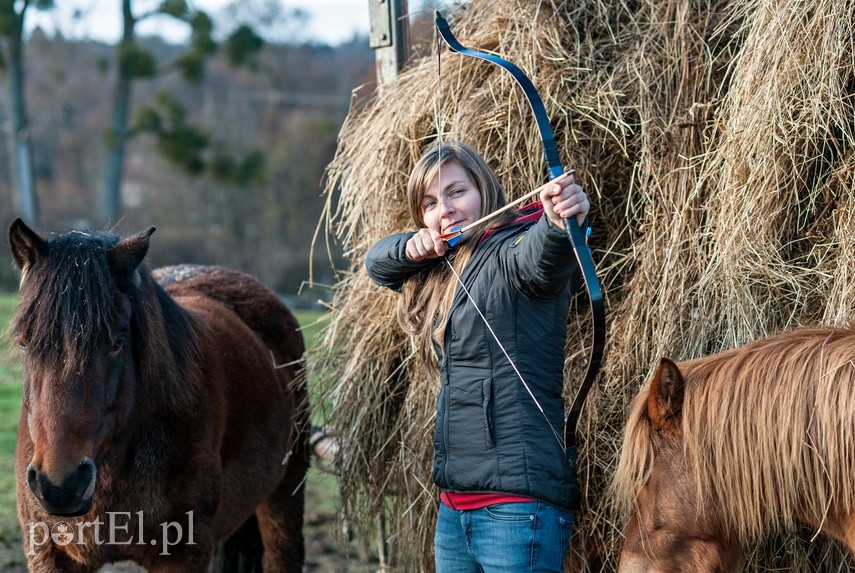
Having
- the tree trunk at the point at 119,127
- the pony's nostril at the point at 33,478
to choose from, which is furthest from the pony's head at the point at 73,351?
the tree trunk at the point at 119,127

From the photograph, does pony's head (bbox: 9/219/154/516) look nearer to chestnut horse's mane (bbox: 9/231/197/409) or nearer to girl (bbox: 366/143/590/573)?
chestnut horse's mane (bbox: 9/231/197/409)

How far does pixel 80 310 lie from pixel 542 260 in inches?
49.2

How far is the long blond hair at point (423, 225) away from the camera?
2.46 meters

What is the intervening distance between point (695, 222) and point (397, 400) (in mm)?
1382

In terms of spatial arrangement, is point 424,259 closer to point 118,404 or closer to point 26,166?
point 118,404

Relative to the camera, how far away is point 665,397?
2205 mm

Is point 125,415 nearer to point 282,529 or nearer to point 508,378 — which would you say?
point 508,378

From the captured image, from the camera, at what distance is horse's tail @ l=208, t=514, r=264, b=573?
4117mm

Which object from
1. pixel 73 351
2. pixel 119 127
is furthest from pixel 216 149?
pixel 73 351

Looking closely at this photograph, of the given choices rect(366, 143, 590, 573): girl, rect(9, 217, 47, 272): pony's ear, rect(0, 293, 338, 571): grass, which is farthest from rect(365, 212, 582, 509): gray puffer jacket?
rect(0, 293, 338, 571): grass

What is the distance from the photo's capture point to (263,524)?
4242 millimetres

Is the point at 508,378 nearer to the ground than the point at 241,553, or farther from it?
farther from it

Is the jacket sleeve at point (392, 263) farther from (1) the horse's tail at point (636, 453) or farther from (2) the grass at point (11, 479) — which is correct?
Result: (2) the grass at point (11, 479)

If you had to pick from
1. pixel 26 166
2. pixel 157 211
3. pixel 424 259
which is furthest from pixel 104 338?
pixel 157 211
